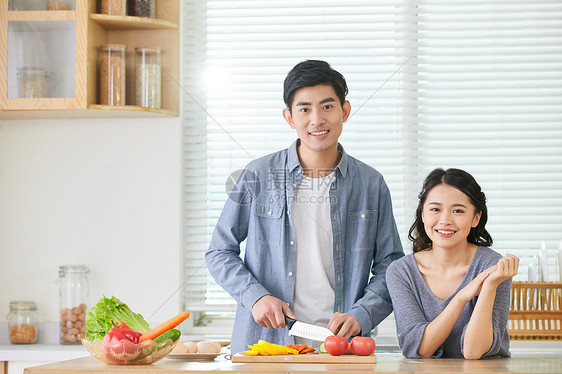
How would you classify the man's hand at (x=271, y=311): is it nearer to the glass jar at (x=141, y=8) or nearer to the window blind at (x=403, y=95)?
the window blind at (x=403, y=95)

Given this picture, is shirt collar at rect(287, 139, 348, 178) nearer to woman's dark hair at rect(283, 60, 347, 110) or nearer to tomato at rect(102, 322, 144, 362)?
woman's dark hair at rect(283, 60, 347, 110)

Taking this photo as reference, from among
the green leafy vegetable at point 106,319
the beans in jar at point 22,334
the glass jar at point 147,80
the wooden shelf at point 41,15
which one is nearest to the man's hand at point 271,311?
the green leafy vegetable at point 106,319

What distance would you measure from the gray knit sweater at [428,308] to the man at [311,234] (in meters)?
0.11

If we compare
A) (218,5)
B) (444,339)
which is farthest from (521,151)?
(218,5)

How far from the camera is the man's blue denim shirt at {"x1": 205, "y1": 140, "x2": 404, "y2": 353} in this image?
144 cm

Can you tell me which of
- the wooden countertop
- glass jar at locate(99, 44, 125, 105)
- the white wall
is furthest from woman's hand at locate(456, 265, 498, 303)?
glass jar at locate(99, 44, 125, 105)

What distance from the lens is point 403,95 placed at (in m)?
1.73

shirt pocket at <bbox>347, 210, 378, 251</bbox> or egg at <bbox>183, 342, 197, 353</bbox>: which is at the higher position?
shirt pocket at <bbox>347, 210, 378, 251</bbox>

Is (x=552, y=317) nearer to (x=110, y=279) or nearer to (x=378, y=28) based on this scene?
(x=378, y=28)

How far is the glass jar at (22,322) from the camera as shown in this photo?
196cm

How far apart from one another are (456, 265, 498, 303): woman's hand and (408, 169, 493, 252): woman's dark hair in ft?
0.60

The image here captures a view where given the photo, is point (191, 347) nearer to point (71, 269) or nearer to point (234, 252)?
point (234, 252)

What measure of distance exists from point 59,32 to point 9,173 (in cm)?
49

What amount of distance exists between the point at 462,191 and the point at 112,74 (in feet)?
3.51
